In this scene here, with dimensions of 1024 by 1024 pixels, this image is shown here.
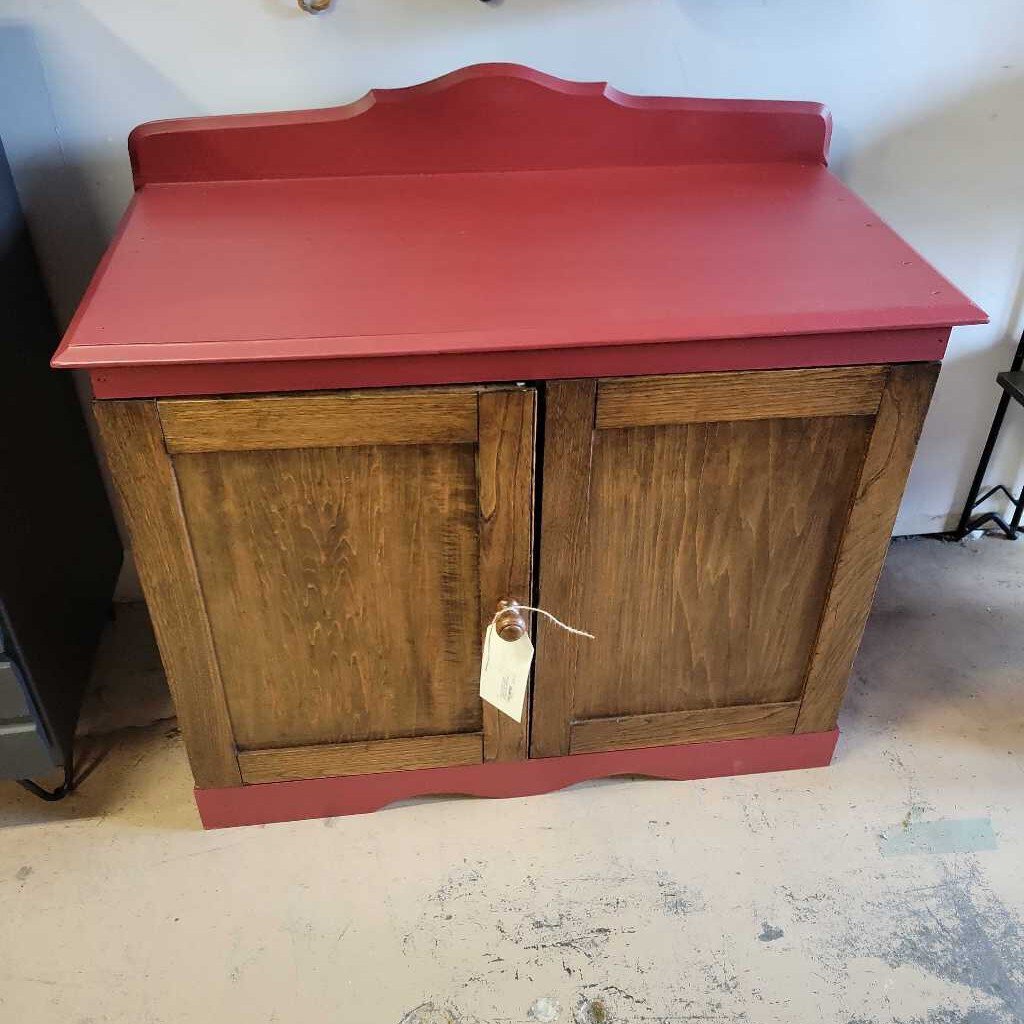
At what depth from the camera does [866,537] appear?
1.20 m

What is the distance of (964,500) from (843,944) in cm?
96

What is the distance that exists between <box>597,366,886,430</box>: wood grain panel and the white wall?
1.80ft

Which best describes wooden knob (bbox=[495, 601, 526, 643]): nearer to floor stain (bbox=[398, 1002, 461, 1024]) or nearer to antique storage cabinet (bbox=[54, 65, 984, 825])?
antique storage cabinet (bbox=[54, 65, 984, 825])

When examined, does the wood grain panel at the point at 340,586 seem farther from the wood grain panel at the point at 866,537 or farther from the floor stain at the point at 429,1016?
the wood grain panel at the point at 866,537

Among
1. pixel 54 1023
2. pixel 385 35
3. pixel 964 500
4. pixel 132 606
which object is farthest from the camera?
pixel 964 500

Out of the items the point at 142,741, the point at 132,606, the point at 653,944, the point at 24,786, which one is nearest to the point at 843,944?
the point at 653,944

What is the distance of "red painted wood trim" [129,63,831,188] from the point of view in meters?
1.25

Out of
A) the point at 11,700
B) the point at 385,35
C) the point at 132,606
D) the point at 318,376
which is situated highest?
the point at 385,35

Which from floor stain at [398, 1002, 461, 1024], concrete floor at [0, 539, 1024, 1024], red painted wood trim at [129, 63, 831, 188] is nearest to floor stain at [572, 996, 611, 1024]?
concrete floor at [0, 539, 1024, 1024]

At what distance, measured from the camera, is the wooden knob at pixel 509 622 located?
115cm

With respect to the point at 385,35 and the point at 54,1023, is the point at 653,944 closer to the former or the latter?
the point at 54,1023

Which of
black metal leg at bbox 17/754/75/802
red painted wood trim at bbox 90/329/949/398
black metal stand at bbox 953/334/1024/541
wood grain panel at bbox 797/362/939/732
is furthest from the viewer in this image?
black metal stand at bbox 953/334/1024/541

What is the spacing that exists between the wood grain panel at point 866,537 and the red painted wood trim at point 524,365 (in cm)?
5

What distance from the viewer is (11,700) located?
1.18 meters
